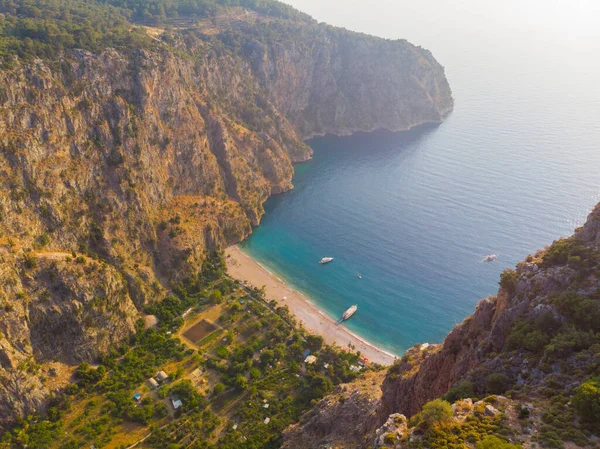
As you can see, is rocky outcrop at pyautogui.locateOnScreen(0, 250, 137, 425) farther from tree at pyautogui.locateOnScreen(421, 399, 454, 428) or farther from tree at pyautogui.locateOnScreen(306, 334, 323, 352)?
tree at pyautogui.locateOnScreen(421, 399, 454, 428)

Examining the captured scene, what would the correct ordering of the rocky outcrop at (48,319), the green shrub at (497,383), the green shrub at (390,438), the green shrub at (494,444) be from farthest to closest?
the rocky outcrop at (48,319) < the green shrub at (497,383) < the green shrub at (390,438) < the green shrub at (494,444)

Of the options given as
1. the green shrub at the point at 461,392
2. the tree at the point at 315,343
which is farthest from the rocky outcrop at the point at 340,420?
the green shrub at the point at 461,392

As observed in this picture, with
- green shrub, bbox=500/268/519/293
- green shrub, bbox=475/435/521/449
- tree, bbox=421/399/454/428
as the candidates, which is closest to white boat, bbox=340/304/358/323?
green shrub, bbox=500/268/519/293

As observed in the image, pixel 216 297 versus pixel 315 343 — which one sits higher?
pixel 315 343

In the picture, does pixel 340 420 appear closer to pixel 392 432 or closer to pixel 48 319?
pixel 392 432

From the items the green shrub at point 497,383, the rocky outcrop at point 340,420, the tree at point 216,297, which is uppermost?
the green shrub at point 497,383

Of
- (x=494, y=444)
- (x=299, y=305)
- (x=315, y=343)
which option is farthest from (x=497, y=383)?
(x=299, y=305)

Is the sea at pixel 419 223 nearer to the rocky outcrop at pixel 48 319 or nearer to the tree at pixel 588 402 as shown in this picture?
the rocky outcrop at pixel 48 319
